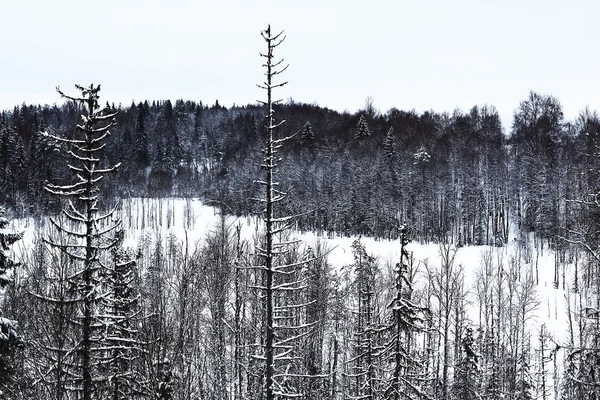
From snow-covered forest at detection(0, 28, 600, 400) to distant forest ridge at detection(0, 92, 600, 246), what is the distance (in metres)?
0.49

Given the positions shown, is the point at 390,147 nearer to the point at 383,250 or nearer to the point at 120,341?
the point at 383,250

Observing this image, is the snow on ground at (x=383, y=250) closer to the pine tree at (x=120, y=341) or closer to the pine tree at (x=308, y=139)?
the pine tree at (x=120, y=341)

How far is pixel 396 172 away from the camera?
93.9 m

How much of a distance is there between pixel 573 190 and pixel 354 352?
5017 centimetres

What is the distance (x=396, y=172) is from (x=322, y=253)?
1948 inches

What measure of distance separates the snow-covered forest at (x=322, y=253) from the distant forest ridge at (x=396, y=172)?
1.59ft

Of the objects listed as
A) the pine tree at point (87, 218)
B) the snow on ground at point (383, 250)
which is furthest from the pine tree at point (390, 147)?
the pine tree at point (87, 218)

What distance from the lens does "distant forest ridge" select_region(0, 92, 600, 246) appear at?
78438mm

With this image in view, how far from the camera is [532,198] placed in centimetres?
7850

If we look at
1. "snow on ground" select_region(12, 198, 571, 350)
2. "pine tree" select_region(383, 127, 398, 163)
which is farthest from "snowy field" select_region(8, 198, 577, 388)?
"pine tree" select_region(383, 127, 398, 163)

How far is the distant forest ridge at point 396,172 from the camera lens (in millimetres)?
78438

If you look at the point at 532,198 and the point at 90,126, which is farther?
the point at 532,198

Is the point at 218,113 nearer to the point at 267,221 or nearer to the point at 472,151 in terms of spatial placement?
the point at 472,151

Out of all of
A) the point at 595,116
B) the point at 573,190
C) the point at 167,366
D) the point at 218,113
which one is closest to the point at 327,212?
the point at 573,190
